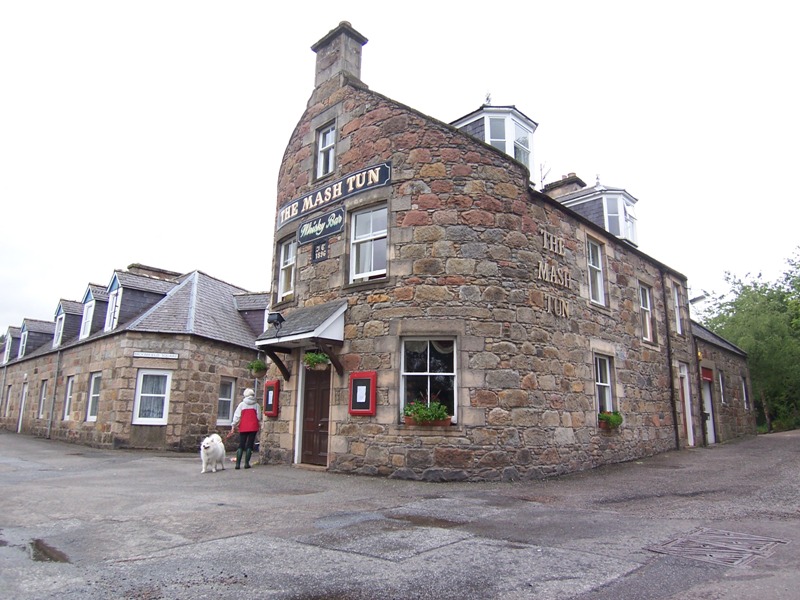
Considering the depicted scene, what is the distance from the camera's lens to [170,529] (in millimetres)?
6281

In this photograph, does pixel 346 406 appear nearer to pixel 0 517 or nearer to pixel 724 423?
pixel 0 517

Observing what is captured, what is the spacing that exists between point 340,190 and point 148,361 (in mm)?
10122

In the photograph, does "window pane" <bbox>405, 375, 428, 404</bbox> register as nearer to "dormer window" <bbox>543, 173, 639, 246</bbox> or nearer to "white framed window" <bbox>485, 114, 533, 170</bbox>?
"white framed window" <bbox>485, 114, 533, 170</bbox>

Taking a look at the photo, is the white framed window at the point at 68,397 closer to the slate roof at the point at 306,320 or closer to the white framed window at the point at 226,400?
the white framed window at the point at 226,400

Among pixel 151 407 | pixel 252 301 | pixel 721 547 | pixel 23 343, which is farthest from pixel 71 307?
pixel 721 547

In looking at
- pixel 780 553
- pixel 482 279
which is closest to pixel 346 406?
pixel 482 279

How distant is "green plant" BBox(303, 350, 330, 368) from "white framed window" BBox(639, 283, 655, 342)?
32.6ft

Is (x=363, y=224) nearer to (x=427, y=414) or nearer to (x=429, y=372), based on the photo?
(x=429, y=372)

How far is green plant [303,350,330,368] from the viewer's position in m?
12.2

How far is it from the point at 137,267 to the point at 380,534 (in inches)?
868

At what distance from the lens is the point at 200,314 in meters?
20.7

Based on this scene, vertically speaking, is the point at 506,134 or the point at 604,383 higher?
the point at 506,134

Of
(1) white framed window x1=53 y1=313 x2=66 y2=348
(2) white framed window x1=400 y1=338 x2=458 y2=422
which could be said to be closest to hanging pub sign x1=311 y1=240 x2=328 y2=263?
(2) white framed window x1=400 y1=338 x2=458 y2=422

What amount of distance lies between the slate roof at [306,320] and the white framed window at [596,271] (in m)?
6.66
